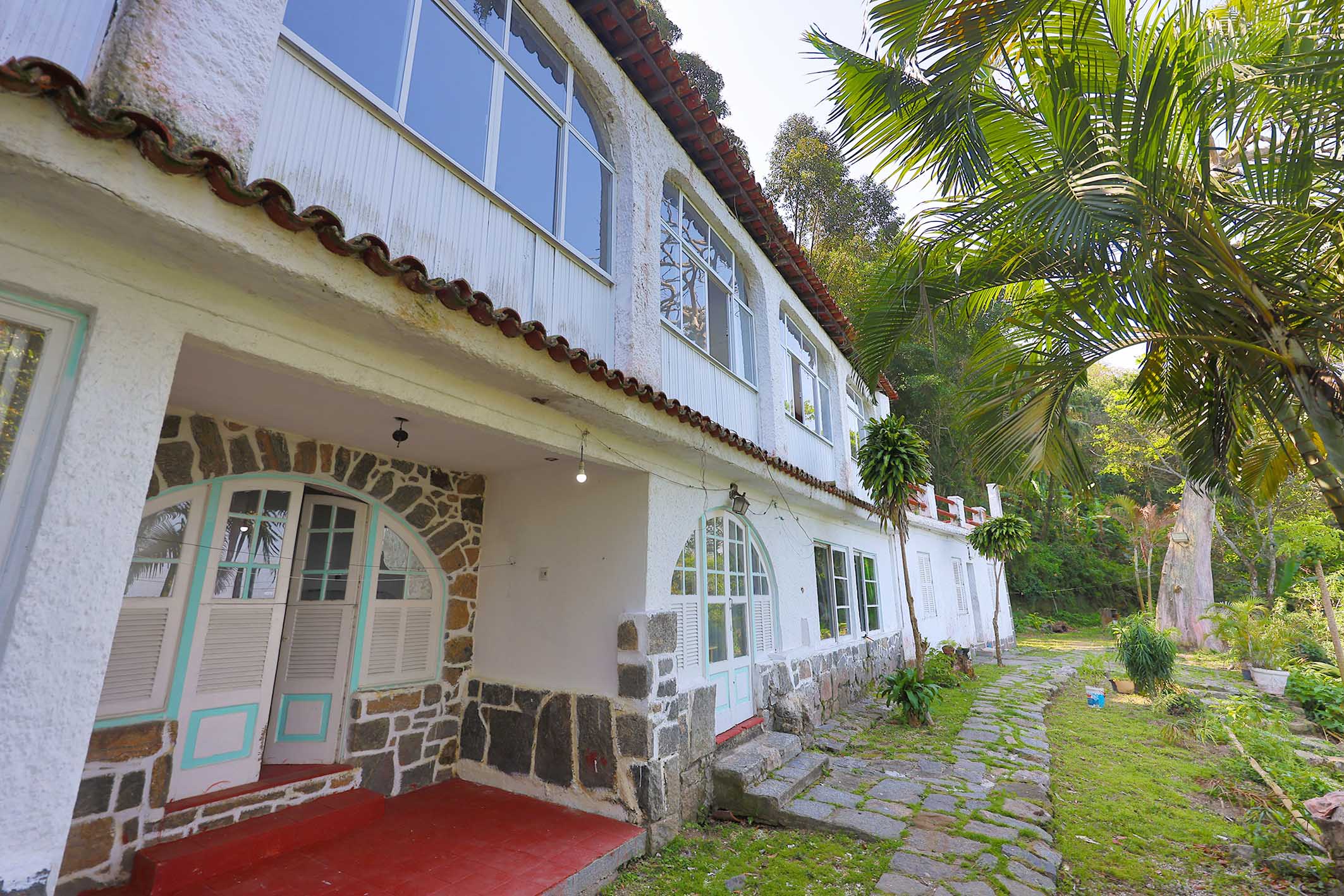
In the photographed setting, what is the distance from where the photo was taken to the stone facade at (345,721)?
10.8 ft

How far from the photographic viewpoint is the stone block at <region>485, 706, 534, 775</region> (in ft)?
16.1

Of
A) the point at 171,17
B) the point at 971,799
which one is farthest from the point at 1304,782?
the point at 171,17

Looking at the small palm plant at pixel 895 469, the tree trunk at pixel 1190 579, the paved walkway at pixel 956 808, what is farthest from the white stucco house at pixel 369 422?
the tree trunk at pixel 1190 579

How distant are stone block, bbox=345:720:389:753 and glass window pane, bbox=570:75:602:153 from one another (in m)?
5.02

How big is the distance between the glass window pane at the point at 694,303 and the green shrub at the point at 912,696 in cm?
522

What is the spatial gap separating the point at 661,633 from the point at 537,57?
4566 mm

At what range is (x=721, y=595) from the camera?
244 inches

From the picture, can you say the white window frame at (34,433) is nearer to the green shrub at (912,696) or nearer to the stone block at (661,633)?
the stone block at (661,633)

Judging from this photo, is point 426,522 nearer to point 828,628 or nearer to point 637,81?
point 637,81

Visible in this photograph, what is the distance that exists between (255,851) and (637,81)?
6.48 metres

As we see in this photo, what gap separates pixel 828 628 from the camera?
876 centimetres

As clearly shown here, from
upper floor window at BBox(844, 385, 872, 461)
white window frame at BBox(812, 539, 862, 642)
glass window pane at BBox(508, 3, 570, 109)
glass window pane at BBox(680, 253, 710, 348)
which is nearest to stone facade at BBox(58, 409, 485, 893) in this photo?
glass window pane at BBox(680, 253, 710, 348)

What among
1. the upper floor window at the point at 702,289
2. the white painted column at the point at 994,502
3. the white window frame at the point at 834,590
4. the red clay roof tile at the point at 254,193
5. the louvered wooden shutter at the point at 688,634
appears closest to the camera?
the red clay roof tile at the point at 254,193

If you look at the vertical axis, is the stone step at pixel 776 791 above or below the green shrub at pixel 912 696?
below
